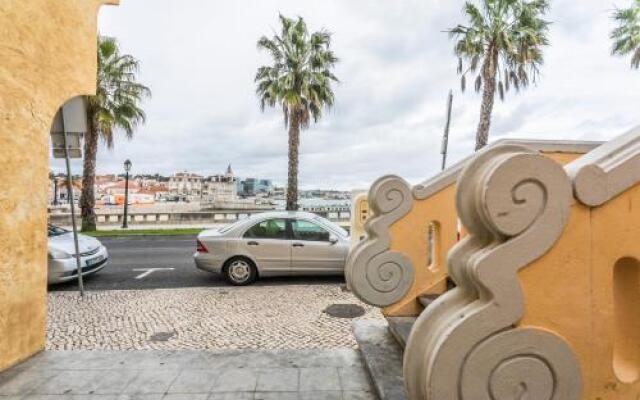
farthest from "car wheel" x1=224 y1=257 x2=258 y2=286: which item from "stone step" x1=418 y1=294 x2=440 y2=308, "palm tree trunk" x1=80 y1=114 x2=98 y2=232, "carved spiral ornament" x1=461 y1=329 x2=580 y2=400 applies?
"palm tree trunk" x1=80 y1=114 x2=98 y2=232

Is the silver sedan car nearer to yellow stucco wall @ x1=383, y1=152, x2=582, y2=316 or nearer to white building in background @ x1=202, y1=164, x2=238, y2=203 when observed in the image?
yellow stucco wall @ x1=383, y1=152, x2=582, y2=316

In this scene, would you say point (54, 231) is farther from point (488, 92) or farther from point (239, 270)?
point (488, 92)

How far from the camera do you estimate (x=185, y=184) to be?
14250cm

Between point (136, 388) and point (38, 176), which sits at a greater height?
point (38, 176)

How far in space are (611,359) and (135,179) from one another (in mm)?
138248

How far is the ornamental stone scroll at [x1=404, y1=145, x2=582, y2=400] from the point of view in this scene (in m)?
1.48

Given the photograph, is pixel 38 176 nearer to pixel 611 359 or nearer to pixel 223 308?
pixel 223 308

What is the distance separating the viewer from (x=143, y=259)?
11250mm

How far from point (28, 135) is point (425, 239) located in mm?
4040

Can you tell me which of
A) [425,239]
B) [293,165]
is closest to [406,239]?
[425,239]

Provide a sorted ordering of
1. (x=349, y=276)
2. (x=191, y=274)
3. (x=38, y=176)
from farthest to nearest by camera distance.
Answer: (x=191, y=274) → (x=38, y=176) → (x=349, y=276)

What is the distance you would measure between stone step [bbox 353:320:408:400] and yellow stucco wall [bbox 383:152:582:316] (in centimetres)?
28

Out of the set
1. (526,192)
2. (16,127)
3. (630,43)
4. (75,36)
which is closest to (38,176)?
(16,127)

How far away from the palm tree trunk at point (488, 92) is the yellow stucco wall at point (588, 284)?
16575 mm
